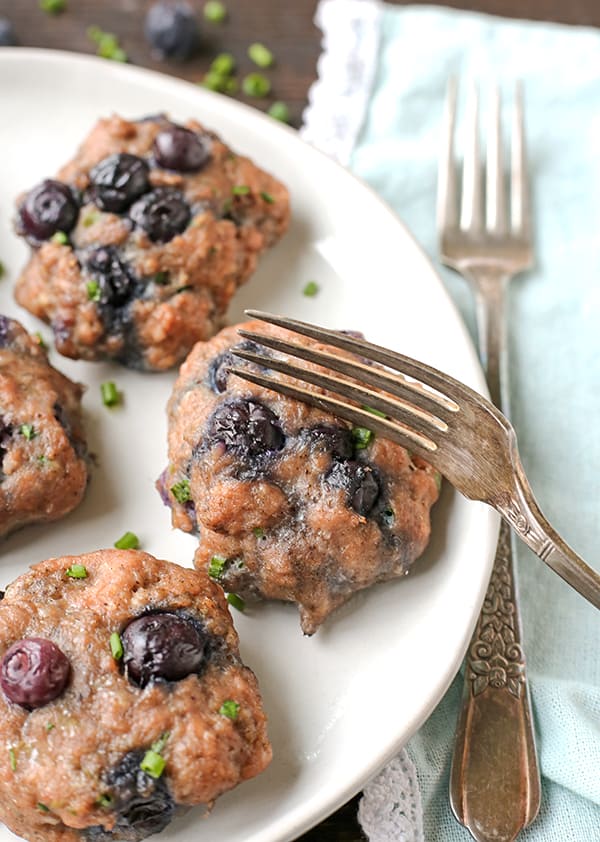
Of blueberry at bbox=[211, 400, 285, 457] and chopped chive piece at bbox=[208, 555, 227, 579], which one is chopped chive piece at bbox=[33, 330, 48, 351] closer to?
blueberry at bbox=[211, 400, 285, 457]

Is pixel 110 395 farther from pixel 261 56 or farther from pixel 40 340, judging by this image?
pixel 261 56

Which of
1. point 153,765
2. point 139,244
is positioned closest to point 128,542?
point 153,765

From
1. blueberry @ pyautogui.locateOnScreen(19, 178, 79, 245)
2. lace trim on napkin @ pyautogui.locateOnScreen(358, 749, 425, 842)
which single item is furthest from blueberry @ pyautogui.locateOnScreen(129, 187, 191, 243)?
lace trim on napkin @ pyautogui.locateOnScreen(358, 749, 425, 842)

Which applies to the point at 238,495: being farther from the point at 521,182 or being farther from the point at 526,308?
the point at 521,182

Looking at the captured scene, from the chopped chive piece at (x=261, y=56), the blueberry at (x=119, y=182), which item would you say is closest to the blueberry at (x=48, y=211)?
the blueberry at (x=119, y=182)

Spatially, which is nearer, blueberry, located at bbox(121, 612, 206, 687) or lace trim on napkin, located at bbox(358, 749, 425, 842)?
blueberry, located at bbox(121, 612, 206, 687)
